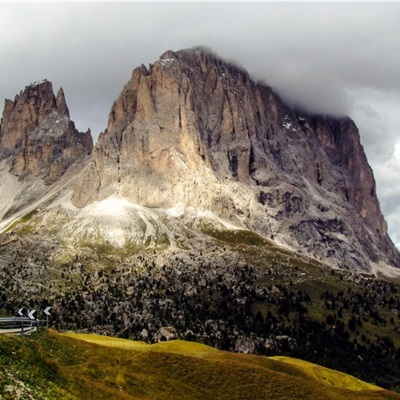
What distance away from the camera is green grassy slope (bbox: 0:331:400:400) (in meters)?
38.2

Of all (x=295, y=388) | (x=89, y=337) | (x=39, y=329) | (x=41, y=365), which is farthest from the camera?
(x=89, y=337)

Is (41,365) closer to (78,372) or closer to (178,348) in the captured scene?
(78,372)

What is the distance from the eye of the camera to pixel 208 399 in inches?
2293

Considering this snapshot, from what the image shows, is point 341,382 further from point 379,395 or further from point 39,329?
point 39,329

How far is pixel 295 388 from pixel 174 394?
18597mm

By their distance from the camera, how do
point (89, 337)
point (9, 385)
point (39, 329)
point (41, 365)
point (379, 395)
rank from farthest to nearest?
1. point (89, 337)
2. point (379, 395)
3. point (39, 329)
4. point (41, 365)
5. point (9, 385)

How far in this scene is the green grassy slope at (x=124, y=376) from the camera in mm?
38200

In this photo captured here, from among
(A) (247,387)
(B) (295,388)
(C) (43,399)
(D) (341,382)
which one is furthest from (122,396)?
(D) (341,382)

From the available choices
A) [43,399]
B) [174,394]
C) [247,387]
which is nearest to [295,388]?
[247,387]

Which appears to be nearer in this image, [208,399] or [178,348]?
[208,399]

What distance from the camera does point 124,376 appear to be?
181 feet

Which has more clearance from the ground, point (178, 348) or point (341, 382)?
point (178, 348)

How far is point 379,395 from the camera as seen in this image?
82188 millimetres

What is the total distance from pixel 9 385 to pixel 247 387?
124 feet
